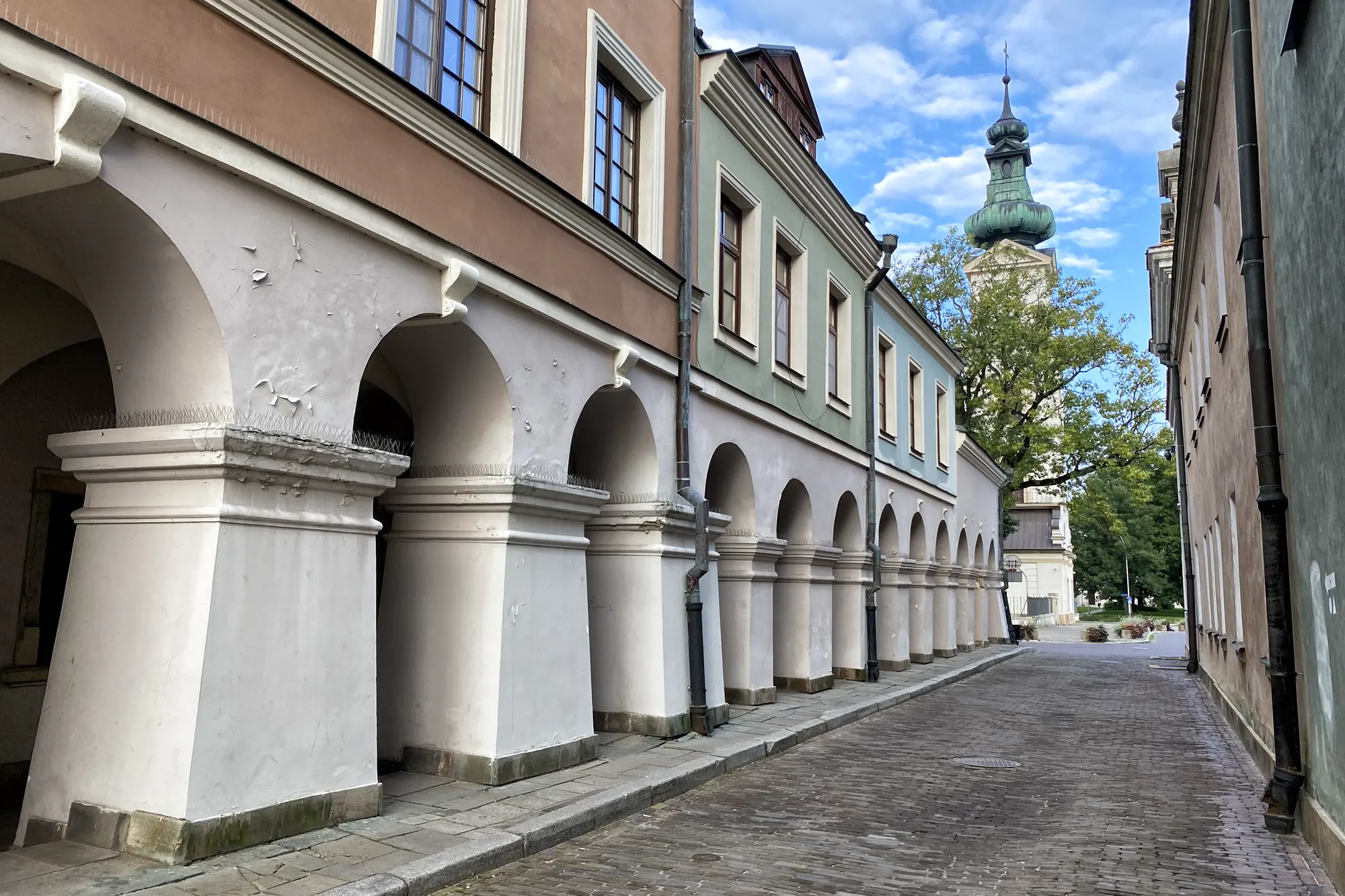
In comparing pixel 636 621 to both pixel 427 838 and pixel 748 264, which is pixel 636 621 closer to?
pixel 427 838

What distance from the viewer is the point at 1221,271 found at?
35.7 feet

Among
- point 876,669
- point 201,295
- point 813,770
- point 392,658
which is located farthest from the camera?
point 876,669

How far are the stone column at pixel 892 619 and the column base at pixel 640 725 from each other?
31.7ft

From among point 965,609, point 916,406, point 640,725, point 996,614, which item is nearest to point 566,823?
point 640,725

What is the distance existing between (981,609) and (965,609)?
101 inches

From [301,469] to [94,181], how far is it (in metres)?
1.78

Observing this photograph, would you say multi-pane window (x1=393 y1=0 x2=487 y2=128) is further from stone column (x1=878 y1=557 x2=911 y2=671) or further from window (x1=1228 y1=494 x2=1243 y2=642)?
stone column (x1=878 y1=557 x2=911 y2=671)

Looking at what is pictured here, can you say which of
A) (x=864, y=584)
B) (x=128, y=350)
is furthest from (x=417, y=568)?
(x=864, y=584)

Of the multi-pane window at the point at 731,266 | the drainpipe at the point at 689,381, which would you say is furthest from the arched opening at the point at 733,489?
the drainpipe at the point at 689,381

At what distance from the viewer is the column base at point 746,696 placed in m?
12.6

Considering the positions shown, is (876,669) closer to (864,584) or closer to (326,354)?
(864,584)

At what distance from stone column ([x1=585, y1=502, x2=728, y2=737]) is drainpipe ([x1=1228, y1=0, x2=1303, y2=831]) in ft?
16.4

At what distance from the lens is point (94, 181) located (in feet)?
16.3

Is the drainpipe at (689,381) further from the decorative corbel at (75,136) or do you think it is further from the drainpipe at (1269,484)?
the decorative corbel at (75,136)
